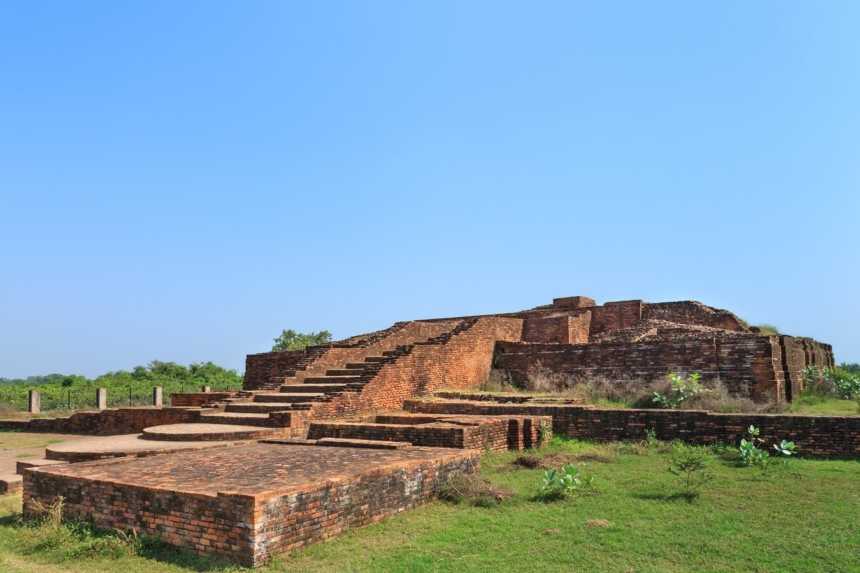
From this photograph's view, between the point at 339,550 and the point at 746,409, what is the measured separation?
8060mm

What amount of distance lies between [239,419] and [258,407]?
0.75 m

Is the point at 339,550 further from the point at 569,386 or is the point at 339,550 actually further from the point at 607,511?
the point at 569,386

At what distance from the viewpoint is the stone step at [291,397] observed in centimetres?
1168

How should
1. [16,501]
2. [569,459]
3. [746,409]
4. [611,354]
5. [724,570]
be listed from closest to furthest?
[724,570] < [16,501] < [569,459] < [746,409] < [611,354]

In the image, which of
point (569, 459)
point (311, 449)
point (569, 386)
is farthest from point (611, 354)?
point (311, 449)

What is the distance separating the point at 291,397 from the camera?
12250 mm

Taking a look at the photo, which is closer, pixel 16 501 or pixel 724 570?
pixel 724 570

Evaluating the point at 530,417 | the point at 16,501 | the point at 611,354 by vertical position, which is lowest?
the point at 16,501

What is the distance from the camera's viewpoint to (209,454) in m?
7.88

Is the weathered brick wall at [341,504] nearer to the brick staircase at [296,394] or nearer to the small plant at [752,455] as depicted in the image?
the small plant at [752,455]

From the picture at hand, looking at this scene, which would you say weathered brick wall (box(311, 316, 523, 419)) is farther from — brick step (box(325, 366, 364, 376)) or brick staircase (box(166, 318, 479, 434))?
brick step (box(325, 366, 364, 376))

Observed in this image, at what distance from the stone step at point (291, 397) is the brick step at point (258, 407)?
28cm

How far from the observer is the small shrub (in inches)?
255

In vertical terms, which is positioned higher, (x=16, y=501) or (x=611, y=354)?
(x=611, y=354)
